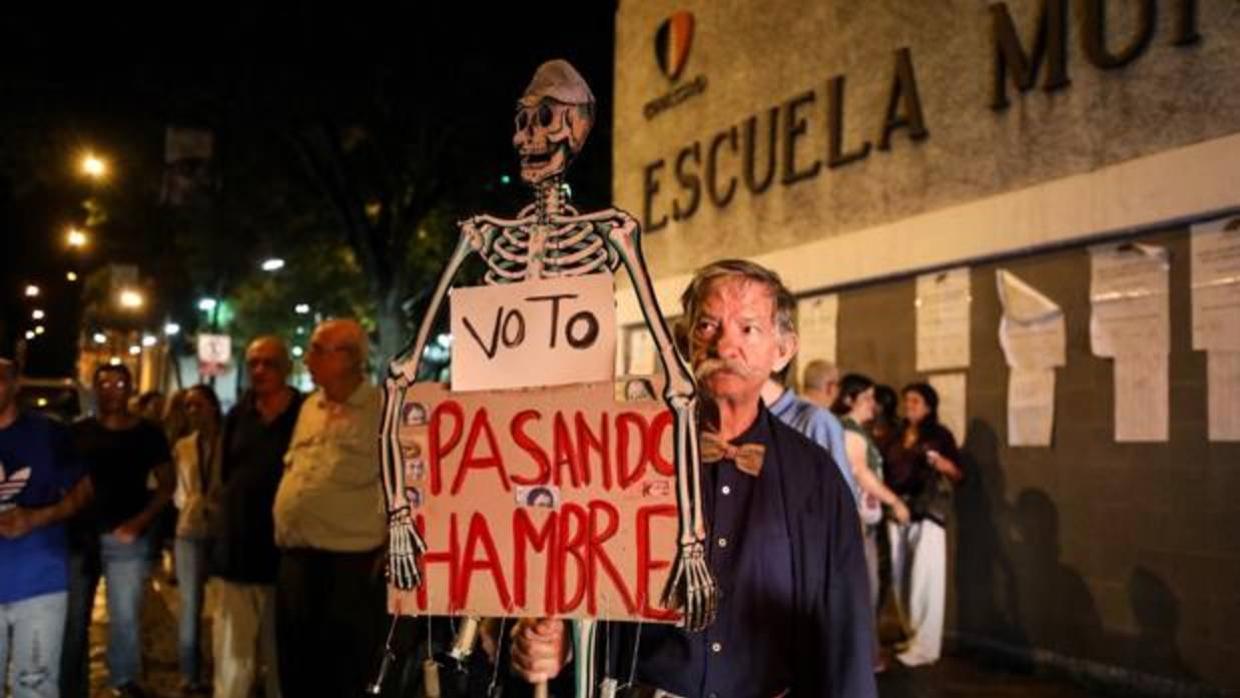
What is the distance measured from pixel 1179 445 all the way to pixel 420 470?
5578mm

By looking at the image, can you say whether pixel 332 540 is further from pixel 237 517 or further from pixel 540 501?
pixel 540 501

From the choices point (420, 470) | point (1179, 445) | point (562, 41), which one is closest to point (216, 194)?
point (562, 41)

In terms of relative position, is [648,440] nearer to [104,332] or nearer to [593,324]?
[593,324]

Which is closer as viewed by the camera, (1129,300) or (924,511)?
(1129,300)

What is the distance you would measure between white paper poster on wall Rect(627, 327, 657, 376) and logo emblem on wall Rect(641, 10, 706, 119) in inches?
98.4

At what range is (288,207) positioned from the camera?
27.9 m

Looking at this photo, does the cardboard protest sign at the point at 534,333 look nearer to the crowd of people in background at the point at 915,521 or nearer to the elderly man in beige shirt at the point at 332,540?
the elderly man in beige shirt at the point at 332,540

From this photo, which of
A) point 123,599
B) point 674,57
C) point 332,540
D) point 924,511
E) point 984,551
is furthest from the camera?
point 674,57

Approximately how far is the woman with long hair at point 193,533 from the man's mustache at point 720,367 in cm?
514

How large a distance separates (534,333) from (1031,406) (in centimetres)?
618

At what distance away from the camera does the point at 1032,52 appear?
856 centimetres

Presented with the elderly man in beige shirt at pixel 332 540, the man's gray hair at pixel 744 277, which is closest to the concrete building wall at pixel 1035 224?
the elderly man in beige shirt at pixel 332 540

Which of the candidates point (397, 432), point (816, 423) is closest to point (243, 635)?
point (816, 423)

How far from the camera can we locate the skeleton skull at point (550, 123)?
3191 mm
